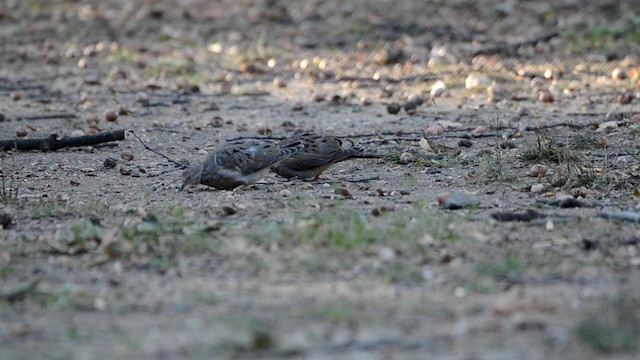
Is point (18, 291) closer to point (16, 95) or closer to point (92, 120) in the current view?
point (92, 120)

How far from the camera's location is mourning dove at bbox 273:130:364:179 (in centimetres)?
729

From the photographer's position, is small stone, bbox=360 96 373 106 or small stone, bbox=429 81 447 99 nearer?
small stone, bbox=360 96 373 106

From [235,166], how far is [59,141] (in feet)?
6.05

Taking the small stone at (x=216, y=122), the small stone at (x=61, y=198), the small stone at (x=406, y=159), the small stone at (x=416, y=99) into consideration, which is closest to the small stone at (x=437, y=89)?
the small stone at (x=416, y=99)

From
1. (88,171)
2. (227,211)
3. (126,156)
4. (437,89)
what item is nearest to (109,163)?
(88,171)

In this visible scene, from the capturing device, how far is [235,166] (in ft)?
22.7

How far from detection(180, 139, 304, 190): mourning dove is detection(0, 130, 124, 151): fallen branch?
4.12ft

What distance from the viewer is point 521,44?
39.6 feet

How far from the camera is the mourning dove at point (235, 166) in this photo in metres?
6.89

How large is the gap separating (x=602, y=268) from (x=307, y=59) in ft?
24.4

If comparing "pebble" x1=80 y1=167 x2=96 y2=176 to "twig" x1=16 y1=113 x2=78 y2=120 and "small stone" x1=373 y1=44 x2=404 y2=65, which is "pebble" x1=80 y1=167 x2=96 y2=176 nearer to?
"twig" x1=16 y1=113 x2=78 y2=120

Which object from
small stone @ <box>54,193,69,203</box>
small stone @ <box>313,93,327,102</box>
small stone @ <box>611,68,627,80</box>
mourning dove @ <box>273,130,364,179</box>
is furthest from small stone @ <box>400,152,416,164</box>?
small stone @ <box>611,68,627,80</box>

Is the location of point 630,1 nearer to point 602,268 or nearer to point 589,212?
point 589,212

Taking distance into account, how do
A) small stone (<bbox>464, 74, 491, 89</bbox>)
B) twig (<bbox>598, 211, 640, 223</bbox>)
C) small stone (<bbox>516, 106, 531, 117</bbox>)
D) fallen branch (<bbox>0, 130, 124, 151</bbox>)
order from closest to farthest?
twig (<bbox>598, 211, 640, 223</bbox>) < fallen branch (<bbox>0, 130, 124, 151</bbox>) < small stone (<bbox>516, 106, 531, 117</bbox>) < small stone (<bbox>464, 74, 491, 89</bbox>)
